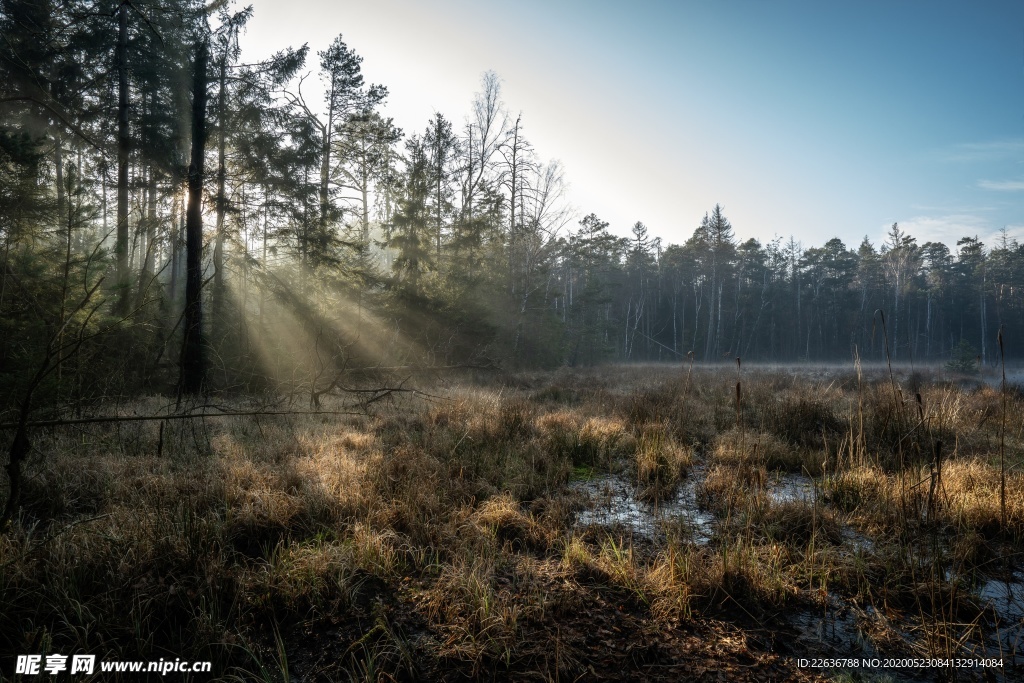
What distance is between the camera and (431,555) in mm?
2928

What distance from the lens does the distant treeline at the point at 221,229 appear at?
469 centimetres

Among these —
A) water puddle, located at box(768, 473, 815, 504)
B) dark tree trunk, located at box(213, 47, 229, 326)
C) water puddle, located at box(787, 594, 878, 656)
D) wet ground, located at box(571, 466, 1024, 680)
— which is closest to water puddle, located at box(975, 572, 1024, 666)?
wet ground, located at box(571, 466, 1024, 680)

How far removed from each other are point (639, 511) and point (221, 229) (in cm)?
885

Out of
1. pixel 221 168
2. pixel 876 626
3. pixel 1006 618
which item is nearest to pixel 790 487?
pixel 1006 618

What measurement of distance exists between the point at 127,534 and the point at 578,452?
4362 mm

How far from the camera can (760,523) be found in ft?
11.1

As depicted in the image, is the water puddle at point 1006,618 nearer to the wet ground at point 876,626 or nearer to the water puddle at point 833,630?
the wet ground at point 876,626

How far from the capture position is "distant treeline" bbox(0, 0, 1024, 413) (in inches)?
185

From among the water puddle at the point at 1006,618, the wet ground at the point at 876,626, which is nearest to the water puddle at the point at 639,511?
the wet ground at the point at 876,626

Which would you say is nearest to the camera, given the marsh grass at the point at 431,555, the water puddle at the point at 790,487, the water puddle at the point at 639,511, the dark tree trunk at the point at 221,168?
the marsh grass at the point at 431,555

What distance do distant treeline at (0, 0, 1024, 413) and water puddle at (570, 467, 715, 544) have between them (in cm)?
144

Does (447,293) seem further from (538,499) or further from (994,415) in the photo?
(994,415)

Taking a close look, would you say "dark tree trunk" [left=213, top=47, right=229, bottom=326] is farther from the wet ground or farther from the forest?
the wet ground

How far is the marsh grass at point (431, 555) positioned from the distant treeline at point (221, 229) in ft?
3.37
